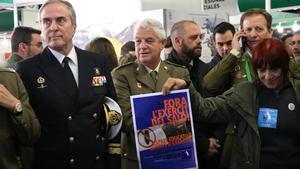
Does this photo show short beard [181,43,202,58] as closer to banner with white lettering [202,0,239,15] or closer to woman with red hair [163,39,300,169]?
woman with red hair [163,39,300,169]

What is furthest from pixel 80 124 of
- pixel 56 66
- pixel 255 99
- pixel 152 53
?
pixel 255 99

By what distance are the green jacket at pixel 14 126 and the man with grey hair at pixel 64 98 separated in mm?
112

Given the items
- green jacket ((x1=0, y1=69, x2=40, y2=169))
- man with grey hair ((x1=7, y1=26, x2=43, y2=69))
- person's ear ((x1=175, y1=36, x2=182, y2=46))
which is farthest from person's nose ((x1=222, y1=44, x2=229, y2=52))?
green jacket ((x1=0, y1=69, x2=40, y2=169))

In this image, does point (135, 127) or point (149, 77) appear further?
point (149, 77)

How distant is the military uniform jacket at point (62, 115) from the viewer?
2227 mm

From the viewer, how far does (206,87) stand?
10.1 feet

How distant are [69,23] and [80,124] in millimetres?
573

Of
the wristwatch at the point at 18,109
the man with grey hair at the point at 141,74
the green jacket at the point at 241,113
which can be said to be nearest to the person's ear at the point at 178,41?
the man with grey hair at the point at 141,74

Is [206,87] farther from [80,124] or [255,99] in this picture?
[80,124]

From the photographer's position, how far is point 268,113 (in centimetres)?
251

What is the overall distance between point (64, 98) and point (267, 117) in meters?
1.20

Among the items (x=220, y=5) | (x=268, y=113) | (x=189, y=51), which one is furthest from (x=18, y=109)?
(x=220, y=5)

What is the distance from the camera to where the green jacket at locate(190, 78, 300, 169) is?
8.30 ft

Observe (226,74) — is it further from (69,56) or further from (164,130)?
(69,56)
